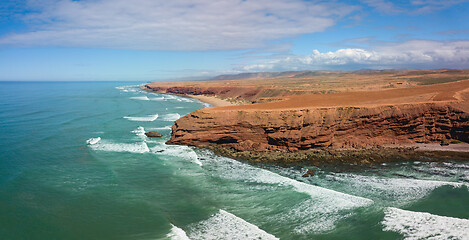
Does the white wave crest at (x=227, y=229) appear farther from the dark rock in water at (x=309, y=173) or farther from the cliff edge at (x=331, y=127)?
the cliff edge at (x=331, y=127)

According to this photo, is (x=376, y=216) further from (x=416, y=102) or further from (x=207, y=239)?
(x=416, y=102)

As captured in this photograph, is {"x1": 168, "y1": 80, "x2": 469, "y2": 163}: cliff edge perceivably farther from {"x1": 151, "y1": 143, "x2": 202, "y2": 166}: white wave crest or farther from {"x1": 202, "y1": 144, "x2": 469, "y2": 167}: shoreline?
{"x1": 151, "y1": 143, "x2": 202, "y2": 166}: white wave crest

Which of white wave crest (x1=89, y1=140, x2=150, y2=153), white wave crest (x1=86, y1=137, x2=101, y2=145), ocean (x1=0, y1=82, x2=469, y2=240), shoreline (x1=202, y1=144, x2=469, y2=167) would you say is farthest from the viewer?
white wave crest (x1=86, y1=137, x2=101, y2=145)

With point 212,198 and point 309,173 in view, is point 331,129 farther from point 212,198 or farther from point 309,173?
point 212,198

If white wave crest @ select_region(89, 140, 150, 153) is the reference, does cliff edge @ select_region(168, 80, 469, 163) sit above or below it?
above

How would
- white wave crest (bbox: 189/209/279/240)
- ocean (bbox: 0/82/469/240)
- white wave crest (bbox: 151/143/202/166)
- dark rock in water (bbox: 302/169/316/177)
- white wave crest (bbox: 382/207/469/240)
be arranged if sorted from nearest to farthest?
white wave crest (bbox: 382/207/469/240) → white wave crest (bbox: 189/209/279/240) → ocean (bbox: 0/82/469/240) → dark rock in water (bbox: 302/169/316/177) → white wave crest (bbox: 151/143/202/166)

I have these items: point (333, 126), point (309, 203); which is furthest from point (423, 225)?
point (333, 126)

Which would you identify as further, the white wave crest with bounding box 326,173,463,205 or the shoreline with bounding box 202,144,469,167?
the shoreline with bounding box 202,144,469,167

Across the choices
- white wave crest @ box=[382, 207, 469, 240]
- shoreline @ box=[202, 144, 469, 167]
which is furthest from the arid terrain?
white wave crest @ box=[382, 207, 469, 240]

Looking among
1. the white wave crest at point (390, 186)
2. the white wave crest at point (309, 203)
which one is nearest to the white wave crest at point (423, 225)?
the white wave crest at point (390, 186)
